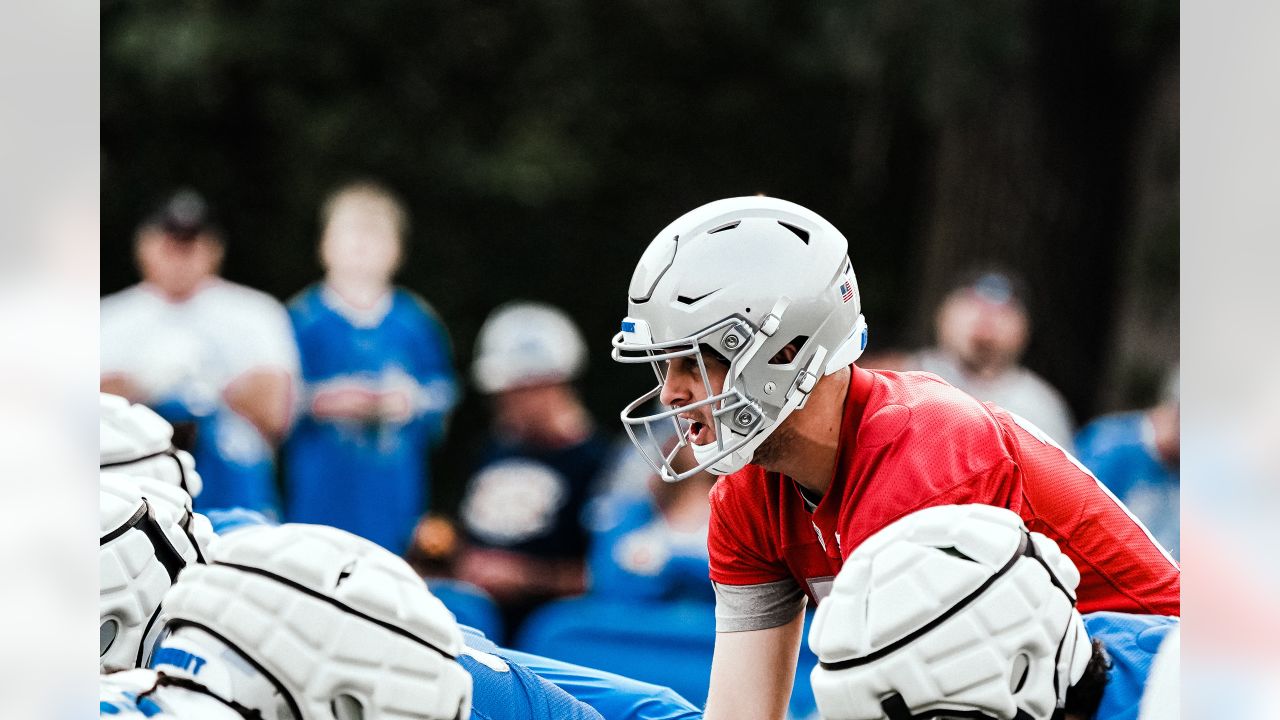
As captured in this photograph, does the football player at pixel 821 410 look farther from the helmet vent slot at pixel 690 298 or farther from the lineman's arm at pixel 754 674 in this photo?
the lineman's arm at pixel 754 674

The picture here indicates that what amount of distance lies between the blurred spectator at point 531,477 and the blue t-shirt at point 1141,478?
6.72 ft

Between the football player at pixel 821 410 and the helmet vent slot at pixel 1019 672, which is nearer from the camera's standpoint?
the helmet vent slot at pixel 1019 672

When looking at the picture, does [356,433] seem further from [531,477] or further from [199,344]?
[199,344]

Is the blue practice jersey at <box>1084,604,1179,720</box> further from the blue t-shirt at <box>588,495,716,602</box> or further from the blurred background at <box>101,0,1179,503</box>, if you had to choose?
the blurred background at <box>101,0,1179,503</box>

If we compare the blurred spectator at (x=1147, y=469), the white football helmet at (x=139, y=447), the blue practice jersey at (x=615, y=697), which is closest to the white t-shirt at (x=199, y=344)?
the white football helmet at (x=139, y=447)

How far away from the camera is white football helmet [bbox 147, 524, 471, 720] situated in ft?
6.00

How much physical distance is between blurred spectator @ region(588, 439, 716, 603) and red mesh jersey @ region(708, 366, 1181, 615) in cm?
283

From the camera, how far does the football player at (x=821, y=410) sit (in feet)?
7.52

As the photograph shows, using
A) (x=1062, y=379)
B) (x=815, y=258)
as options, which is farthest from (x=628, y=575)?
(x=1062, y=379)

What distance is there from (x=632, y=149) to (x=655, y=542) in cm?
506

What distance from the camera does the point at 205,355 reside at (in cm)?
587

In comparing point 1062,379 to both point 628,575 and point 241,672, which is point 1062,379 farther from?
point 241,672

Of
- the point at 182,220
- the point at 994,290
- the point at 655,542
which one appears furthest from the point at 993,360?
the point at 182,220
